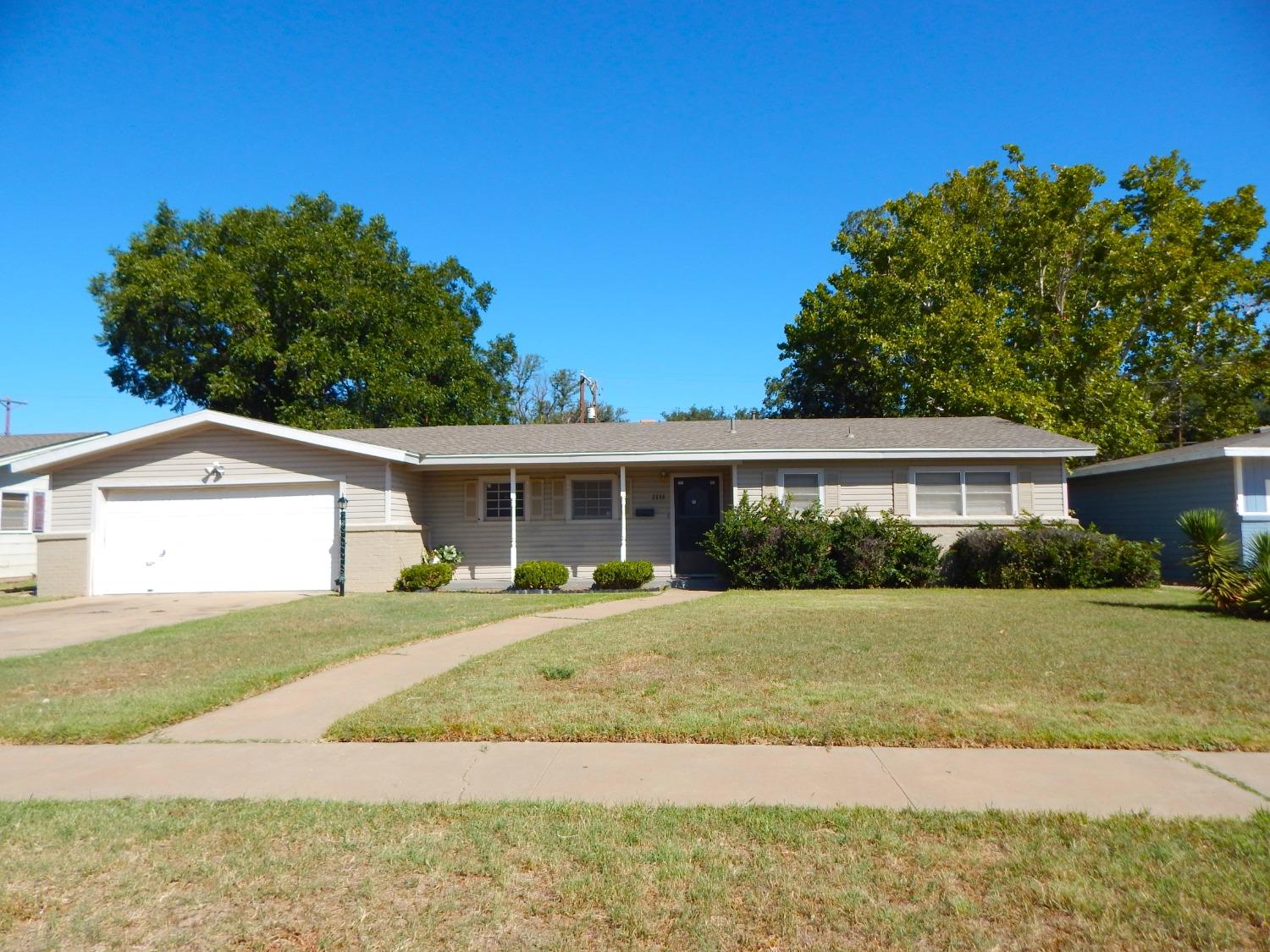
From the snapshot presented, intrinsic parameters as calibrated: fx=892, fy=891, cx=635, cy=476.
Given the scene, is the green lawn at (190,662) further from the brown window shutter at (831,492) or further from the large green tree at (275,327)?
the large green tree at (275,327)

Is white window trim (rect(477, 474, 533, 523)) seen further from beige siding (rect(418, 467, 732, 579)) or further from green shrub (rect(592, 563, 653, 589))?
green shrub (rect(592, 563, 653, 589))

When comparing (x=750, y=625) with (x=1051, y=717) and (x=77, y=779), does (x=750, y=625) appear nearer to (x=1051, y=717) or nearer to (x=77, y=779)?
(x=1051, y=717)

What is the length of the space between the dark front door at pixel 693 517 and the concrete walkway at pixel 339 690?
775 centimetres

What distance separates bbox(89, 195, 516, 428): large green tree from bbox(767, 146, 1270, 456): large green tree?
14597 millimetres

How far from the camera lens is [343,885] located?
3.77m

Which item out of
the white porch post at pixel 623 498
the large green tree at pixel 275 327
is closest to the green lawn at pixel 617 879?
the white porch post at pixel 623 498

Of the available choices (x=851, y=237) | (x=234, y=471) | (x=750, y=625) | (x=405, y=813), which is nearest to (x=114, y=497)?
(x=234, y=471)

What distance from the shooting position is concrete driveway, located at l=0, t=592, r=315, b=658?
11.3m

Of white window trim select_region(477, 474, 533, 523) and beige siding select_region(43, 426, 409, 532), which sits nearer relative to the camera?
beige siding select_region(43, 426, 409, 532)

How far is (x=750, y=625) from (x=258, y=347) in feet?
76.7

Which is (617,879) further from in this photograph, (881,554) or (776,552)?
(881,554)

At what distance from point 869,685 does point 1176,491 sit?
16.1 m

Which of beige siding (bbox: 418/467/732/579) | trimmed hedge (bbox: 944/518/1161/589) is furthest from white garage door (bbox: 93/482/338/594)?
trimmed hedge (bbox: 944/518/1161/589)

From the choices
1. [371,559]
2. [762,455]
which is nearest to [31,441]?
[371,559]
